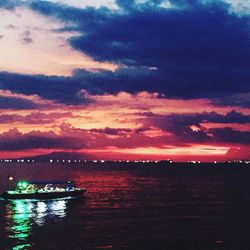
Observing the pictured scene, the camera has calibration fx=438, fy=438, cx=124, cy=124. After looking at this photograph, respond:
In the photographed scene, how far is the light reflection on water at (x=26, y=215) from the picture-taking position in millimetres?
75306

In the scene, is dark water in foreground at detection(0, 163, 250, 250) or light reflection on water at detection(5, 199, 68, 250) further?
light reflection on water at detection(5, 199, 68, 250)

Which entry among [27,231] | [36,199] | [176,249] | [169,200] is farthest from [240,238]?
[36,199]

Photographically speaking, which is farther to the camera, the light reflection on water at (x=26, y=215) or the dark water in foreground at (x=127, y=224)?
the light reflection on water at (x=26, y=215)

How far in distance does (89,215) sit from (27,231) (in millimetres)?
23009

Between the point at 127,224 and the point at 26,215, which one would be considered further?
the point at 26,215

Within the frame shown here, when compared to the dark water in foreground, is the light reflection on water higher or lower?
higher

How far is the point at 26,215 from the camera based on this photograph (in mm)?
101625

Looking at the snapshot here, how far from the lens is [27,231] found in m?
80.5

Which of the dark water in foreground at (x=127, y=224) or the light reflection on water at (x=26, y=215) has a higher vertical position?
the light reflection on water at (x=26, y=215)

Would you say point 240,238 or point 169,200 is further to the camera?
point 169,200

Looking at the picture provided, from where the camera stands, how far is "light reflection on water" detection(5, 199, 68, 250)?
247 feet

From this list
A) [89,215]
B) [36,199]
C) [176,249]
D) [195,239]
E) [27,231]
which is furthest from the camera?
[36,199]

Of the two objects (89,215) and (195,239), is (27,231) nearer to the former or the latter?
(89,215)

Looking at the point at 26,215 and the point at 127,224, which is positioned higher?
the point at 26,215
